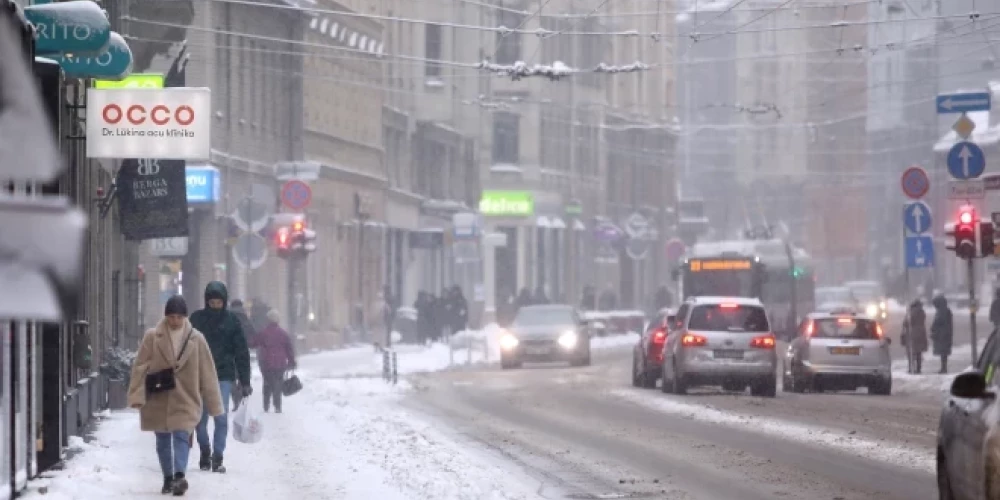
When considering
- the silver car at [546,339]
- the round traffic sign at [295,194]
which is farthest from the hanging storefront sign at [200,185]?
the silver car at [546,339]

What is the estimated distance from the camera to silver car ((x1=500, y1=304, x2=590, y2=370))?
46.1 m

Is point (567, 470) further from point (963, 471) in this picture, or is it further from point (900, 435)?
point (963, 471)

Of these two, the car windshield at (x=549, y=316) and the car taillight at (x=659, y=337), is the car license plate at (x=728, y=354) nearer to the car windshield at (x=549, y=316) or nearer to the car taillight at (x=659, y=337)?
the car taillight at (x=659, y=337)

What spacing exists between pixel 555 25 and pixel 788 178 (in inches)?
3276

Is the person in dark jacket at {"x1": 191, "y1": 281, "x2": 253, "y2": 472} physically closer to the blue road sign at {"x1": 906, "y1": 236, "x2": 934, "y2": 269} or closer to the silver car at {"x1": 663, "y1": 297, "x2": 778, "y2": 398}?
the silver car at {"x1": 663, "y1": 297, "x2": 778, "y2": 398}

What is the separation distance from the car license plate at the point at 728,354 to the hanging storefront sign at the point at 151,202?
911cm

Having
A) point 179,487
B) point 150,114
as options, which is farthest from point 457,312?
point 179,487

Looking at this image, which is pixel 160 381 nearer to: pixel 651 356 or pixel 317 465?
pixel 317 465

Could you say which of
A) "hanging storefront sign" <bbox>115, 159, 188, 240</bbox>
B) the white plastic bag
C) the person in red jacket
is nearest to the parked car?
the person in red jacket

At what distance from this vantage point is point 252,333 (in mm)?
26172

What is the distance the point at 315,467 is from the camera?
55.4ft

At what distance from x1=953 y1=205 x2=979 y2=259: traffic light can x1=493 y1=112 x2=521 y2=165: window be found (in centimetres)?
5398

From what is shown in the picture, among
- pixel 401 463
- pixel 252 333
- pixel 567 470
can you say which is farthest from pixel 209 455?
pixel 252 333

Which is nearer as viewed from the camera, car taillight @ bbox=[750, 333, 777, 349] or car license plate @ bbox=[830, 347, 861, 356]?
car taillight @ bbox=[750, 333, 777, 349]
